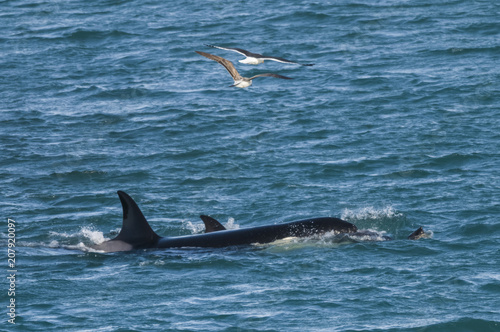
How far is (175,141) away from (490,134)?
30.1ft

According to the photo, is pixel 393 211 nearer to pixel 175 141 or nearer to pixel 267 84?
pixel 175 141

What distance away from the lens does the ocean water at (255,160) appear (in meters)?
16.4

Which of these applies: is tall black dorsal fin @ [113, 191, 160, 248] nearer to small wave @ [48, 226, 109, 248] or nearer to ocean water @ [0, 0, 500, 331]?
ocean water @ [0, 0, 500, 331]

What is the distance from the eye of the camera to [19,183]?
25125 millimetres

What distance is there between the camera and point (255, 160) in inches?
1022

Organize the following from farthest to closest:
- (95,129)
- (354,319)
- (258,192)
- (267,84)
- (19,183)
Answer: (267,84), (95,129), (19,183), (258,192), (354,319)

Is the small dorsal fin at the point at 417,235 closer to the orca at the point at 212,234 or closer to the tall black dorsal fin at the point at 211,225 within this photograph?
the orca at the point at 212,234

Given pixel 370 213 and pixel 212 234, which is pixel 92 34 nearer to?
pixel 370 213

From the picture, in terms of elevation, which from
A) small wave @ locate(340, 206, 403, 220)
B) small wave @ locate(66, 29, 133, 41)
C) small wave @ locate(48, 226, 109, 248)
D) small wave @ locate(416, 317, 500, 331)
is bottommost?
small wave @ locate(416, 317, 500, 331)

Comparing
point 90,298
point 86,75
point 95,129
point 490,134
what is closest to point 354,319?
point 90,298

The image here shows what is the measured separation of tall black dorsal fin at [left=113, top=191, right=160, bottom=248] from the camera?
62.7 ft

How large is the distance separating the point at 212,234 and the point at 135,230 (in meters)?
1.59

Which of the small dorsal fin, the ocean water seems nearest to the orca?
the ocean water

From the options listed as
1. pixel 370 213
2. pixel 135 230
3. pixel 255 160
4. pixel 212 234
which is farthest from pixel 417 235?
pixel 255 160
